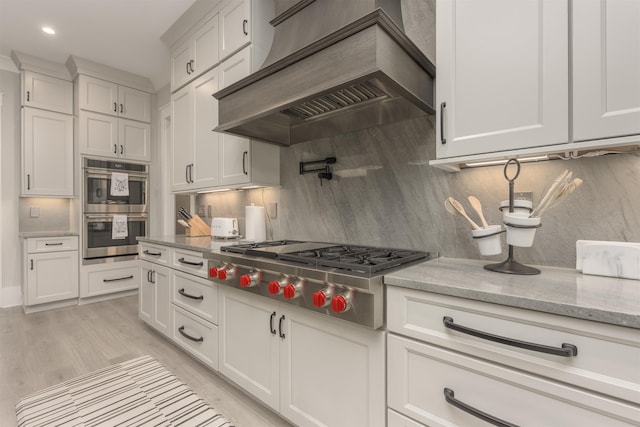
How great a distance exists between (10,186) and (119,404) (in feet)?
A: 11.5

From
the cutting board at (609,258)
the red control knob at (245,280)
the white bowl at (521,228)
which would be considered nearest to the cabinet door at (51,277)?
the red control knob at (245,280)

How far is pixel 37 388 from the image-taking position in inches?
77.3

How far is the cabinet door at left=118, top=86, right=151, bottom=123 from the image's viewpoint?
13.3ft

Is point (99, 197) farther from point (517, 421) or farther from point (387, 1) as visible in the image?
point (517, 421)

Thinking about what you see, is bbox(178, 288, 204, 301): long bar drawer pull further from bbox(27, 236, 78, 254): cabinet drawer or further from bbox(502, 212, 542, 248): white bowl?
bbox(27, 236, 78, 254): cabinet drawer

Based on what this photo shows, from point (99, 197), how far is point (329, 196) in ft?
11.1

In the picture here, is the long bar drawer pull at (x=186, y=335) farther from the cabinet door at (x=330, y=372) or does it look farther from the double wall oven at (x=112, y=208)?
the double wall oven at (x=112, y=208)

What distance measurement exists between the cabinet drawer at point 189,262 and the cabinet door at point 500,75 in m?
1.68

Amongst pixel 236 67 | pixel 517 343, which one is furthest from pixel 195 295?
pixel 517 343

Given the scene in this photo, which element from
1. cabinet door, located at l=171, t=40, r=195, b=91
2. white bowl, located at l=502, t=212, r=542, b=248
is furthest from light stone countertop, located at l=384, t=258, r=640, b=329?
cabinet door, located at l=171, t=40, r=195, b=91

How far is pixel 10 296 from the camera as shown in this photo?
3.65 metres

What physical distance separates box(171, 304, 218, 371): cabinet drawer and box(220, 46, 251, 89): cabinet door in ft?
5.94

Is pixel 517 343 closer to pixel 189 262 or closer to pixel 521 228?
pixel 521 228

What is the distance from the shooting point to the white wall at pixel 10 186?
360 centimetres
